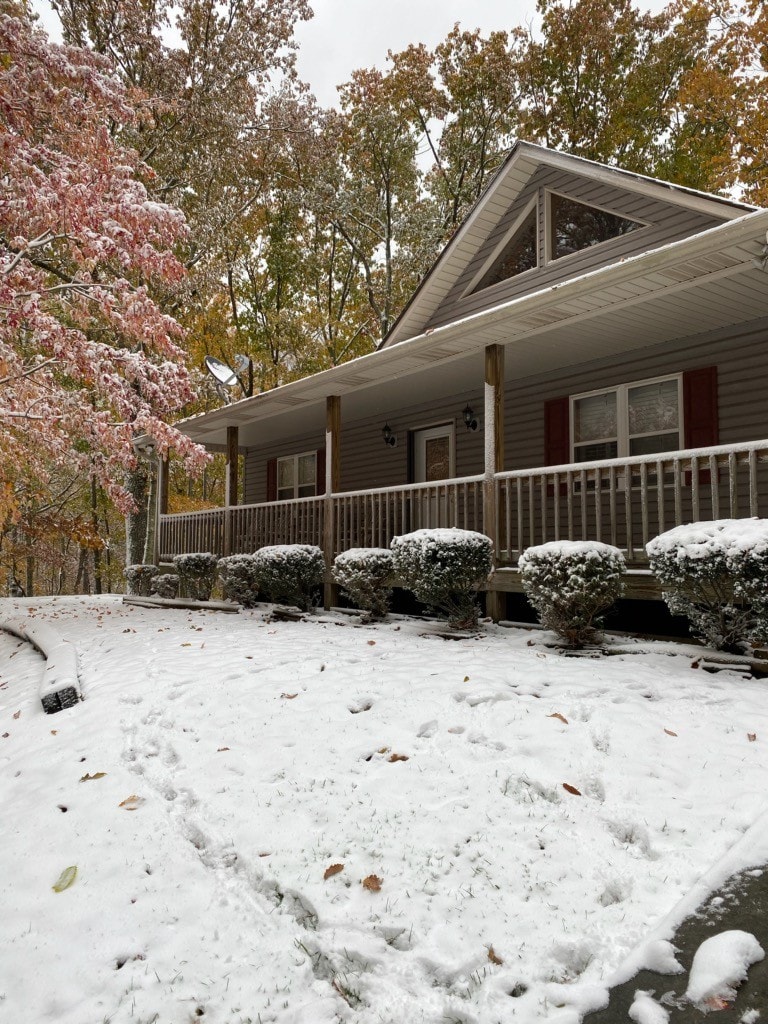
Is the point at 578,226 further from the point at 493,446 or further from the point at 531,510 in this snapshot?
the point at 531,510

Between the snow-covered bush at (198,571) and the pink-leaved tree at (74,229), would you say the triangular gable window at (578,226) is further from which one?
the snow-covered bush at (198,571)

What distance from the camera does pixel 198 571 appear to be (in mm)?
12758

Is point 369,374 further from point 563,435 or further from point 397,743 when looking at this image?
point 397,743

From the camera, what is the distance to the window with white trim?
29.1ft

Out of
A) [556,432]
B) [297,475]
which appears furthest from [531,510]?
[297,475]

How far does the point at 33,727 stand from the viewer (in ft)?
15.8

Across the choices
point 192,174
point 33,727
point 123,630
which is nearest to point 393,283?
point 192,174

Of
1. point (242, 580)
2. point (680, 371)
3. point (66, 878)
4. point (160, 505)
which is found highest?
point (680, 371)

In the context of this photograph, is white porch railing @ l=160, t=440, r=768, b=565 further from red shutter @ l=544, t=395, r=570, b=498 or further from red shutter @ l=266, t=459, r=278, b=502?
red shutter @ l=266, t=459, r=278, b=502

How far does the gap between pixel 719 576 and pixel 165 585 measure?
11.4 meters

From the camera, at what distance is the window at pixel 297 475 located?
15.3 meters

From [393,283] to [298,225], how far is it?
12.9 feet

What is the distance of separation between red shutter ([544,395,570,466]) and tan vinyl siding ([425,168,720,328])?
1.97 metres

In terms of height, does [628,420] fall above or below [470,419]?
below
